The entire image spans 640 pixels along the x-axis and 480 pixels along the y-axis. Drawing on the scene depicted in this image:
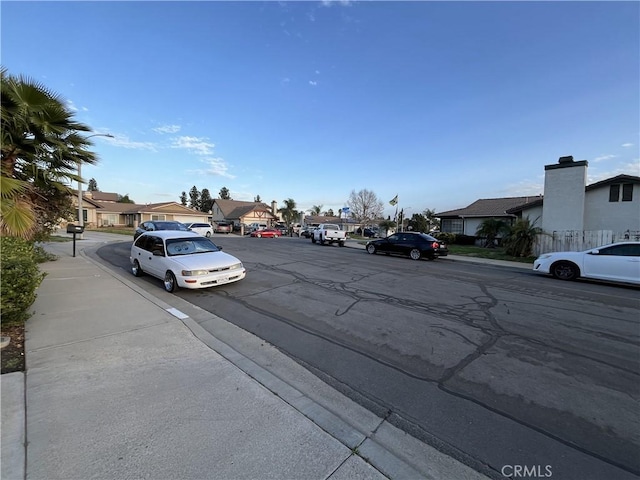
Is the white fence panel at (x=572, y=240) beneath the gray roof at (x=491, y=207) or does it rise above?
beneath

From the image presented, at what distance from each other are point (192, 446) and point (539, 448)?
9.47ft

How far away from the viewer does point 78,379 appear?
3.22 m

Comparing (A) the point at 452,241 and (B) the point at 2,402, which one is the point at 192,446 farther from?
(A) the point at 452,241

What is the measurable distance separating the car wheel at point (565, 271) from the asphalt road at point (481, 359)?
1.73 meters

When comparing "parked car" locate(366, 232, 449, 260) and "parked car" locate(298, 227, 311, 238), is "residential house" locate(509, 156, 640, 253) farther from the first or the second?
"parked car" locate(298, 227, 311, 238)

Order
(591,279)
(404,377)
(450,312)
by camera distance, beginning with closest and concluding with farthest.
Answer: (404,377)
(450,312)
(591,279)

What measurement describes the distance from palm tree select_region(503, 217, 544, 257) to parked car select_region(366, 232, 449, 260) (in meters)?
4.39

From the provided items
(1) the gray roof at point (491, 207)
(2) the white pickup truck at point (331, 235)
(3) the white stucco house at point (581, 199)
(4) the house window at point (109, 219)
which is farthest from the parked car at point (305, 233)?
(4) the house window at point (109, 219)

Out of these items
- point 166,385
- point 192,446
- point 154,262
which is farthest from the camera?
point 154,262

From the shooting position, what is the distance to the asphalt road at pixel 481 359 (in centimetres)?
253

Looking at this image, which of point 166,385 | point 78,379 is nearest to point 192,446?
point 166,385

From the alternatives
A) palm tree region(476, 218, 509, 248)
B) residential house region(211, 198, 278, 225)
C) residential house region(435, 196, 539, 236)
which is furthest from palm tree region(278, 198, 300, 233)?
palm tree region(476, 218, 509, 248)

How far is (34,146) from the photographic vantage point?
24.1 ft

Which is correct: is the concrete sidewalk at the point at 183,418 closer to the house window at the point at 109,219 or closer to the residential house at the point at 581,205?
the residential house at the point at 581,205
